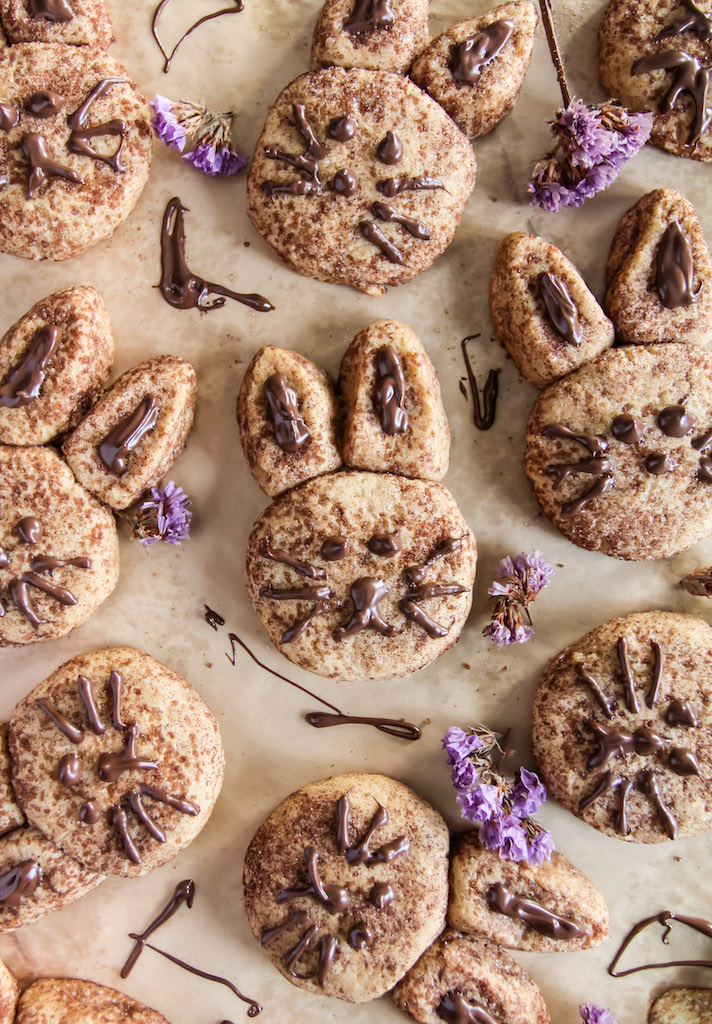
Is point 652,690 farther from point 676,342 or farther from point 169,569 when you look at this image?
point 169,569

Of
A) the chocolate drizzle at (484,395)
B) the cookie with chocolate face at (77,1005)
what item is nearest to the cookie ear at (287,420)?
the chocolate drizzle at (484,395)

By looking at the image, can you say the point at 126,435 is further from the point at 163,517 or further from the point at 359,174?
the point at 359,174

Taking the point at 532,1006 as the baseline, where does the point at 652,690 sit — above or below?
above

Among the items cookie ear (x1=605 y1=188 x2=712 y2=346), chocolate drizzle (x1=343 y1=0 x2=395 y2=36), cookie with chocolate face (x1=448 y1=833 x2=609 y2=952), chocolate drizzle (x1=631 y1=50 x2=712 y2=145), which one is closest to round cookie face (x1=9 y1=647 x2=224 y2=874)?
cookie with chocolate face (x1=448 y1=833 x2=609 y2=952)

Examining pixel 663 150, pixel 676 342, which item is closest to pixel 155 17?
pixel 663 150

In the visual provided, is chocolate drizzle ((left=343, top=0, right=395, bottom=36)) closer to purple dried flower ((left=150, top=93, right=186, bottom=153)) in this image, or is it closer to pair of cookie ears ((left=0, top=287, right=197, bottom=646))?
purple dried flower ((left=150, top=93, right=186, bottom=153))

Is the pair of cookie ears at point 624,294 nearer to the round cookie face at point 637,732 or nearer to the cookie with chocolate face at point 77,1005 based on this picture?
the round cookie face at point 637,732
